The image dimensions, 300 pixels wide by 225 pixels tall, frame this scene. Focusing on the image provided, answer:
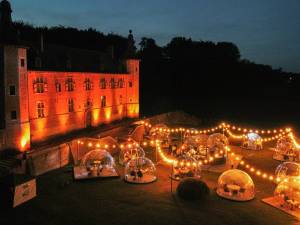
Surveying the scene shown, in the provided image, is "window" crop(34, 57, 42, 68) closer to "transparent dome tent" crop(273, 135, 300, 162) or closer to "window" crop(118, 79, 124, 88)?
"window" crop(118, 79, 124, 88)

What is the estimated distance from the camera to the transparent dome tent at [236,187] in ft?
49.0

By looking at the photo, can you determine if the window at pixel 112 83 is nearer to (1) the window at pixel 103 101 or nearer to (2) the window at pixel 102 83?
(2) the window at pixel 102 83

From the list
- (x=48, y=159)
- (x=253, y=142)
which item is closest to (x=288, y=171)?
(x=253, y=142)

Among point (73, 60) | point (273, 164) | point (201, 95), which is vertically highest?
point (73, 60)

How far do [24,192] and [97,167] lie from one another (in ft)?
16.1

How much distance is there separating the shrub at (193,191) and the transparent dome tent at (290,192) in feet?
11.6

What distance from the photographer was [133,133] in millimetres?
29703

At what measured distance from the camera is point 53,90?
101 ft

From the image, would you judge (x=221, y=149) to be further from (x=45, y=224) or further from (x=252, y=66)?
(x=252, y=66)

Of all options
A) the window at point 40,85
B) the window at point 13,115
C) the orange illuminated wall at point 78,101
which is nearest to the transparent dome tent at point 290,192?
the window at point 13,115

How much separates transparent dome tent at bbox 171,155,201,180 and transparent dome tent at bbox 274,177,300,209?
471 cm

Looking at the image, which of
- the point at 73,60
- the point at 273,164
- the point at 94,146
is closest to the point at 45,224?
the point at 94,146

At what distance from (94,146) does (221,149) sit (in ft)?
30.9

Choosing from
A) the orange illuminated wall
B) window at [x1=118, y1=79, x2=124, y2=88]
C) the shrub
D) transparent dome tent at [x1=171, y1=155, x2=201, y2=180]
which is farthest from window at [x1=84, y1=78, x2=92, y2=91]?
the shrub
